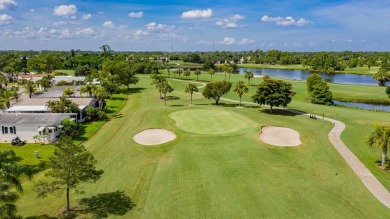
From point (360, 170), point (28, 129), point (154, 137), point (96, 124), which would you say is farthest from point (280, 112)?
point (28, 129)

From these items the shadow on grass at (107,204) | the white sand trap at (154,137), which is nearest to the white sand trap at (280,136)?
the white sand trap at (154,137)

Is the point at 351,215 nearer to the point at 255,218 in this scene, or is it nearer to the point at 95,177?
the point at 255,218

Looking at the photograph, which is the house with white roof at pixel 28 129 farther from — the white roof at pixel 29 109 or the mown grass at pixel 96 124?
the white roof at pixel 29 109

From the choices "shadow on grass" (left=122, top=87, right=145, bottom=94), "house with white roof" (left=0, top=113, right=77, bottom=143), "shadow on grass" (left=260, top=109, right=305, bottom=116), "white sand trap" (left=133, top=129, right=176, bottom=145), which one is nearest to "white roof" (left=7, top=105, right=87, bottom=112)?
"house with white roof" (left=0, top=113, right=77, bottom=143)

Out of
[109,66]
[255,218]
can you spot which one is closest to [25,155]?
[255,218]

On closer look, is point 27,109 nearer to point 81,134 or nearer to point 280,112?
point 81,134

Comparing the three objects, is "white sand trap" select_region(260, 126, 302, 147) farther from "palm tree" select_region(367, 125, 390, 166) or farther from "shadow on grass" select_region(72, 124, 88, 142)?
"shadow on grass" select_region(72, 124, 88, 142)
